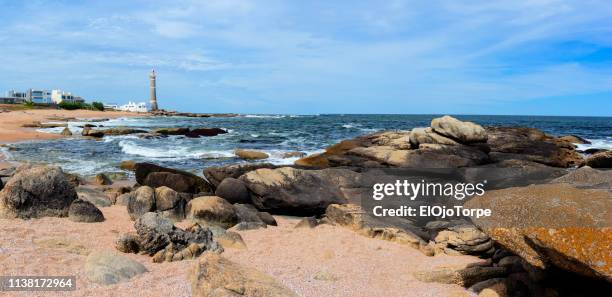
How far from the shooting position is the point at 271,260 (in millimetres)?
7352

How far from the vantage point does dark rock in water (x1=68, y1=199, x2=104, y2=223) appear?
899cm

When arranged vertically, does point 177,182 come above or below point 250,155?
above

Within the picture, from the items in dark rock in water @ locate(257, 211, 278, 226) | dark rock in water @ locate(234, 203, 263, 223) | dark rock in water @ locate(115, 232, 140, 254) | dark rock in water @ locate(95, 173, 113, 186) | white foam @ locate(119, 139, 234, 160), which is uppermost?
dark rock in water @ locate(115, 232, 140, 254)

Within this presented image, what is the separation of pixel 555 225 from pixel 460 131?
1585 centimetres

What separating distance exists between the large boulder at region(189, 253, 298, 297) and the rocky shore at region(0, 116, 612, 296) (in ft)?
0.05

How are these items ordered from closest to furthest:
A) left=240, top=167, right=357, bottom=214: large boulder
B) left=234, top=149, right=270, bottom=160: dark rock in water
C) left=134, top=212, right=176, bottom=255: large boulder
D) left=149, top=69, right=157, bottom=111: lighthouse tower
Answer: left=134, top=212, right=176, bottom=255: large boulder
left=240, top=167, right=357, bottom=214: large boulder
left=234, top=149, right=270, bottom=160: dark rock in water
left=149, top=69, right=157, bottom=111: lighthouse tower

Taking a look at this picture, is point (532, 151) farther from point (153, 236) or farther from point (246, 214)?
point (153, 236)

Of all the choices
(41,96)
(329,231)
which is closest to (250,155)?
(329,231)

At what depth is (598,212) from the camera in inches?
183

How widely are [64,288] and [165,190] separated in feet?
15.4

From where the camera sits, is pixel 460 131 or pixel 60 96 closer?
pixel 460 131

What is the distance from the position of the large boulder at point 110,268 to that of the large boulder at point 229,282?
4.74 ft

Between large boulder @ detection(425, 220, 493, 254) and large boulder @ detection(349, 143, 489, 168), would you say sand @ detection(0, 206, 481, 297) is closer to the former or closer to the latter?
large boulder @ detection(425, 220, 493, 254)

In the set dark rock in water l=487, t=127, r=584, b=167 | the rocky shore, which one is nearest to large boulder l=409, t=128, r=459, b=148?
dark rock in water l=487, t=127, r=584, b=167
